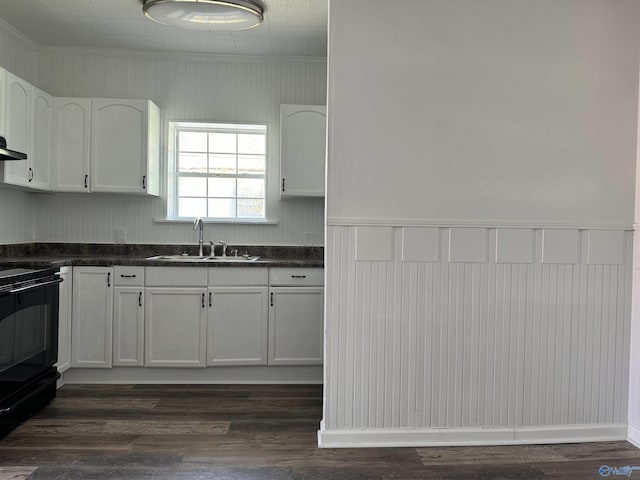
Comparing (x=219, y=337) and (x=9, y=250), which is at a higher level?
(x=9, y=250)

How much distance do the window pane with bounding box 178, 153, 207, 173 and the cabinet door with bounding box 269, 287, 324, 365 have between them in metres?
1.41

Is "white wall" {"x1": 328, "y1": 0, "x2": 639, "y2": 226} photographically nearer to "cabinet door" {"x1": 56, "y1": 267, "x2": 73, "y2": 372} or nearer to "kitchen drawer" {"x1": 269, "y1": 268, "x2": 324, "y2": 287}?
"kitchen drawer" {"x1": 269, "y1": 268, "x2": 324, "y2": 287}

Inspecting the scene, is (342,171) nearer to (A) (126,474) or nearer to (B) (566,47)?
(B) (566,47)

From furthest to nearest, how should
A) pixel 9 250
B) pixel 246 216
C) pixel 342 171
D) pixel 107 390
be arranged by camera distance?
pixel 246 216 → pixel 9 250 → pixel 107 390 → pixel 342 171

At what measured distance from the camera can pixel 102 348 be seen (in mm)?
3531

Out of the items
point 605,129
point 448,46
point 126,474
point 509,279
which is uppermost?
point 448,46

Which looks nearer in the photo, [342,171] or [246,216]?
[342,171]

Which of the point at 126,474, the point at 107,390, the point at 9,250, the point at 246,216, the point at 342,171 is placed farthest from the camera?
the point at 246,216

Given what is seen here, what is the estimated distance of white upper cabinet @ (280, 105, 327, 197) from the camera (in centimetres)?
393

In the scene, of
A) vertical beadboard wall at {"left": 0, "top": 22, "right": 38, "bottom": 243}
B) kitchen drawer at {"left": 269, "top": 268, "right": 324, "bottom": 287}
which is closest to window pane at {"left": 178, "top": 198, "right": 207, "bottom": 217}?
kitchen drawer at {"left": 269, "top": 268, "right": 324, "bottom": 287}

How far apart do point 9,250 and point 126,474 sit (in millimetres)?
2308

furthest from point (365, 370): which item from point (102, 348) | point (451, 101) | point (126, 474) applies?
point (102, 348)

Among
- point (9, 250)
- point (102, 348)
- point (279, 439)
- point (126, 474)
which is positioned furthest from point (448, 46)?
point (9, 250)

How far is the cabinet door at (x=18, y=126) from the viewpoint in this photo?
3.27 m
